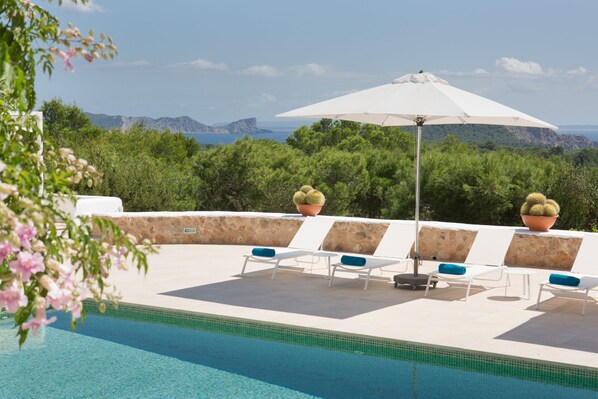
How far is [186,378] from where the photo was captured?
7.21 metres

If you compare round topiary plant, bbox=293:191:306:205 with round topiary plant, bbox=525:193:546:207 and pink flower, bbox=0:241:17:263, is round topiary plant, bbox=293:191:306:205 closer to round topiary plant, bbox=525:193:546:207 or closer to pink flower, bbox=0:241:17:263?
round topiary plant, bbox=525:193:546:207

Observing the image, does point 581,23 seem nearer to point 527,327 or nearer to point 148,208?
point 148,208

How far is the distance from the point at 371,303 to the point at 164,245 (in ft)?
17.9

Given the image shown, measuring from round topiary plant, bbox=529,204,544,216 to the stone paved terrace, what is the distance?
0.79 meters

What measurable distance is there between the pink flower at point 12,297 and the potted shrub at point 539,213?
10.1 meters

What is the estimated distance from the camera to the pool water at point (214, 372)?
22.3 ft

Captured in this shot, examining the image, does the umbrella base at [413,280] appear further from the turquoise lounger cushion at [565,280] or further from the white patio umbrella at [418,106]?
the turquoise lounger cushion at [565,280]

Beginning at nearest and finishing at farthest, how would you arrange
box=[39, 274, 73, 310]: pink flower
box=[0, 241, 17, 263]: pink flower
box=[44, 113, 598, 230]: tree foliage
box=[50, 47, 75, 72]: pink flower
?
1. box=[0, 241, 17, 263]: pink flower
2. box=[39, 274, 73, 310]: pink flower
3. box=[50, 47, 75, 72]: pink flower
4. box=[44, 113, 598, 230]: tree foliage

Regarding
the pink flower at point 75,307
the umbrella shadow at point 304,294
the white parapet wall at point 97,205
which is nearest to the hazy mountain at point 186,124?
the white parapet wall at point 97,205

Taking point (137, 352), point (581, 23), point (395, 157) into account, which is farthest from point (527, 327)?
point (581, 23)

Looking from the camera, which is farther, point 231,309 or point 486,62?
point 486,62

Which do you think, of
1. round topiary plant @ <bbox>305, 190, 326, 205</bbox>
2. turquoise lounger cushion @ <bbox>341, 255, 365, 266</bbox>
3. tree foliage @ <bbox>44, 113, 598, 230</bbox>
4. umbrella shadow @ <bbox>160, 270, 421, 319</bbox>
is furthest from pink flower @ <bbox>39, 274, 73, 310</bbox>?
tree foliage @ <bbox>44, 113, 598, 230</bbox>

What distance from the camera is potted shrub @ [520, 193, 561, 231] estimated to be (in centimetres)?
1156

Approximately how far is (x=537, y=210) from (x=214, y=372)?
234 inches
